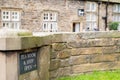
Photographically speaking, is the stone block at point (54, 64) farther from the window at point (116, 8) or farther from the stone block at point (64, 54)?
the window at point (116, 8)

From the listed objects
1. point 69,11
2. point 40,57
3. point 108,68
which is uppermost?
point 69,11

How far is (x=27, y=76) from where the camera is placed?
4.36 meters

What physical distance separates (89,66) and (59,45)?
3.65 feet

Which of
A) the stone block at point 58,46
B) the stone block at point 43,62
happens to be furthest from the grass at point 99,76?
the stone block at point 43,62

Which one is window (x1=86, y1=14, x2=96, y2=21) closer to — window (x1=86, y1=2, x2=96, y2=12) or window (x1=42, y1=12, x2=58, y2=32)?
window (x1=86, y1=2, x2=96, y2=12)

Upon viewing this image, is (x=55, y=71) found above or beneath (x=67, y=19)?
beneath

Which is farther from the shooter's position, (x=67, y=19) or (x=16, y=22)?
(x=67, y=19)

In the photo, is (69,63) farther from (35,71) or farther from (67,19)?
(67,19)

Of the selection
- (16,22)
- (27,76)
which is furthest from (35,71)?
(16,22)

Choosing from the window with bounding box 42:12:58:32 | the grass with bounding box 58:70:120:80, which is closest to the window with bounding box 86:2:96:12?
the window with bounding box 42:12:58:32

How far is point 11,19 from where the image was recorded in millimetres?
22016

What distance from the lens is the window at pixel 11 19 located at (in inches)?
843

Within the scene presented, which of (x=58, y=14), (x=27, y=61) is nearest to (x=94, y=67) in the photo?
(x=27, y=61)

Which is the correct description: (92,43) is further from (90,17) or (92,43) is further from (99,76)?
(90,17)
